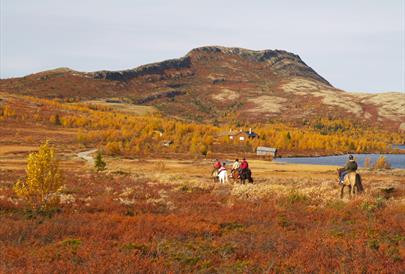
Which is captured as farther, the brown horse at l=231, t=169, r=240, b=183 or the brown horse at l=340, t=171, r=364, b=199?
the brown horse at l=231, t=169, r=240, b=183

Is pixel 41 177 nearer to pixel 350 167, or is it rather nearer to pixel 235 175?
pixel 350 167

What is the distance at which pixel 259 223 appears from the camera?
20.1m

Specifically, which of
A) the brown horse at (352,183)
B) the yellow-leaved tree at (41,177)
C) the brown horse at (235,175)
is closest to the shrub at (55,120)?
the brown horse at (235,175)

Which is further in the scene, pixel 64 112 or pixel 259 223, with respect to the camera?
pixel 64 112

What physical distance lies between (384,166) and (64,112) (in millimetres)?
140146

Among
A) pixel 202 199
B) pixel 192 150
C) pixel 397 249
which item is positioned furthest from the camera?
pixel 192 150

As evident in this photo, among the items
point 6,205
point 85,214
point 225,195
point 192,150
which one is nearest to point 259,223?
point 85,214

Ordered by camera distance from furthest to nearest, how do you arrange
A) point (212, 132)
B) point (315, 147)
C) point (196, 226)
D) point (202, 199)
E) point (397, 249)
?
point (212, 132) → point (315, 147) → point (202, 199) → point (196, 226) → point (397, 249)

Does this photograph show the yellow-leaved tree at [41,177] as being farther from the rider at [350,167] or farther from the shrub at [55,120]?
the shrub at [55,120]

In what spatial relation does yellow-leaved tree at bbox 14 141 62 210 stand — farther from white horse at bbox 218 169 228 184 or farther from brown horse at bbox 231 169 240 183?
white horse at bbox 218 169 228 184

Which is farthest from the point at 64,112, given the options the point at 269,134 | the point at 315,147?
the point at 315,147

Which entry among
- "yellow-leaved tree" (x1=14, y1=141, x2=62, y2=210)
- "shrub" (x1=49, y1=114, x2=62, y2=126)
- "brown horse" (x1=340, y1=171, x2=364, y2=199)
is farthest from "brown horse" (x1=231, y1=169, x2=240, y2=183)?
"shrub" (x1=49, y1=114, x2=62, y2=126)

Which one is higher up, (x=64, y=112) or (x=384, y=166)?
(x=64, y=112)

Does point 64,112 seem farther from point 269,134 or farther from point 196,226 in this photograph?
point 196,226
